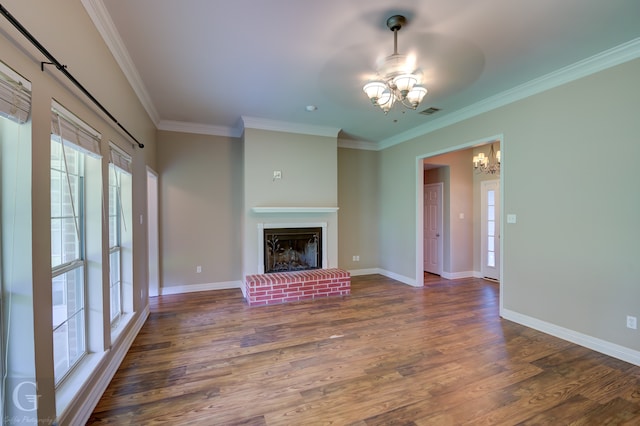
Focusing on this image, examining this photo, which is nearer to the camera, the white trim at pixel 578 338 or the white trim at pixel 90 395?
the white trim at pixel 90 395

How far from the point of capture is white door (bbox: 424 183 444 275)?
5.99 meters

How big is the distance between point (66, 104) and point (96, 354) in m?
1.81

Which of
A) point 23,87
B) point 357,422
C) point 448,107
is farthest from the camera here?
point 448,107

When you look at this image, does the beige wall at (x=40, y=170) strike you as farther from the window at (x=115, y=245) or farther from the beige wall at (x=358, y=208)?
the beige wall at (x=358, y=208)

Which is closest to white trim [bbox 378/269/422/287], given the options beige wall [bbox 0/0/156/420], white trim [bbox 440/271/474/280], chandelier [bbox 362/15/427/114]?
white trim [bbox 440/271/474/280]

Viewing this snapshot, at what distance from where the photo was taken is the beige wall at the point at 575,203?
2.53 m

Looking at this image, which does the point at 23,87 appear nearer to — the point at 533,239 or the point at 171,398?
the point at 171,398

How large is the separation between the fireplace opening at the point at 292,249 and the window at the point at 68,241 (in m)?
2.66

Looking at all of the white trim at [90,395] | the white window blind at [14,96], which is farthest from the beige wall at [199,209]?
the white window blind at [14,96]

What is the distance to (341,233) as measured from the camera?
575 cm

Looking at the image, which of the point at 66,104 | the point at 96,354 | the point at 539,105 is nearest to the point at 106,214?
the point at 66,104

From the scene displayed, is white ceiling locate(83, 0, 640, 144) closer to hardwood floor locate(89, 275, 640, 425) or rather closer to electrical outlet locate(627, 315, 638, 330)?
electrical outlet locate(627, 315, 638, 330)

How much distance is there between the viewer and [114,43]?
91.0 inches

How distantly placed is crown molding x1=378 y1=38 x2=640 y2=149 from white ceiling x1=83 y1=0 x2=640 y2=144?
7 centimetres
